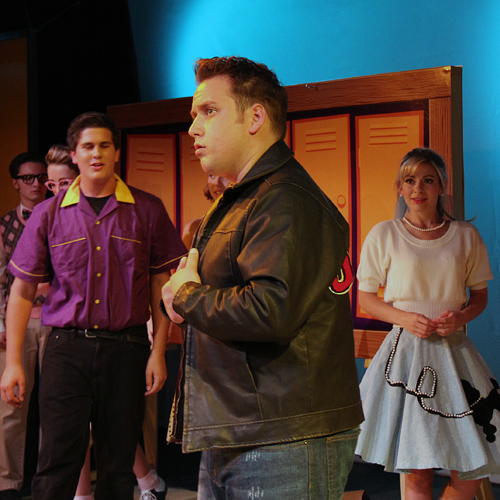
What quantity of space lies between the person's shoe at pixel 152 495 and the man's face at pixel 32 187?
1825 millimetres

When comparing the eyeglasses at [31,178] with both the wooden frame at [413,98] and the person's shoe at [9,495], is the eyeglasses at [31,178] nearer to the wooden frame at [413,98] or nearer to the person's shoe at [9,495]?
the wooden frame at [413,98]

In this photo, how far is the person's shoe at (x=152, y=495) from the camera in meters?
3.67

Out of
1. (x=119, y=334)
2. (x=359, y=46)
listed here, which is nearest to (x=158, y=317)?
(x=119, y=334)

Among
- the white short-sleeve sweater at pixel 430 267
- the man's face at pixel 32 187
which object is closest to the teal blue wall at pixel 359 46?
the white short-sleeve sweater at pixel 430 267

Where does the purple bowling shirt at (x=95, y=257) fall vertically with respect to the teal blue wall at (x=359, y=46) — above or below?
below

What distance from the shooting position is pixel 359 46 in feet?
14.5

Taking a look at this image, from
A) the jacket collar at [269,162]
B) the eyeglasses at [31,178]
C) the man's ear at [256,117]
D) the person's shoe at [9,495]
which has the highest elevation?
the eyeglasses at [31,178]

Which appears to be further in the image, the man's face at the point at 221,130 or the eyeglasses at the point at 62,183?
the eyeglasses at the point at 62,183

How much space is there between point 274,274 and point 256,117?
0.44 meters

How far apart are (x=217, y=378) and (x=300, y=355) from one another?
0.20 meters

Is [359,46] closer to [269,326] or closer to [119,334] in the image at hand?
[119,334]

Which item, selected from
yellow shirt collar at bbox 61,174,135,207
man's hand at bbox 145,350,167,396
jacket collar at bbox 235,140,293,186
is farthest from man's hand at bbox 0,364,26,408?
jacket collar at bbox 235,140,293,186

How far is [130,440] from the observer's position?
271cm

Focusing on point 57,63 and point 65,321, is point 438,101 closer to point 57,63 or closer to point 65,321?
point 65,321
